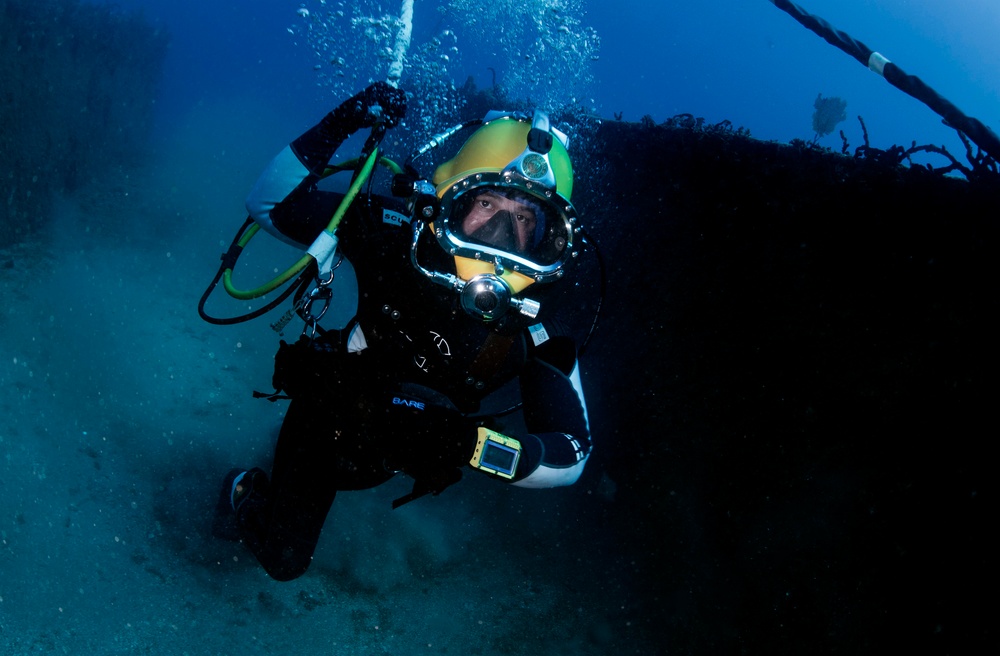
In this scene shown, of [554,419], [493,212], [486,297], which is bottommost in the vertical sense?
[554,419]

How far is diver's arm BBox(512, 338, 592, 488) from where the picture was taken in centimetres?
262

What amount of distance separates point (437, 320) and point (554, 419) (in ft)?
3.00

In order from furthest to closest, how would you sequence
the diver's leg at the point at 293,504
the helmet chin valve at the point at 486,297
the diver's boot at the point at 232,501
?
the diver's boot at the point at 232,501, the diver's leg at the point at 293,504, the helmet chin valve at the point at 486,297

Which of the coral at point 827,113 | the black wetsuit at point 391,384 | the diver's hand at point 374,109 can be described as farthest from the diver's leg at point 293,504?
the coral at point 827,113

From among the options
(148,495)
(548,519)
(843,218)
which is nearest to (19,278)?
(148,495)

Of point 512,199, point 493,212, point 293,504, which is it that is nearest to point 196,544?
point 293,504

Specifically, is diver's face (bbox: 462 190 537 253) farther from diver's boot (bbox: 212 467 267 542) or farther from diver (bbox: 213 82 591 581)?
diver's boot (bbox: 212 467 267 542)

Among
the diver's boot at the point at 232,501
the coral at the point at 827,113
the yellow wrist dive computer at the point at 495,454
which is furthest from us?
the coral at the point at 827,113

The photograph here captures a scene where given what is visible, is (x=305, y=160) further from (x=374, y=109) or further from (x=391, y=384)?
(x=391, y=384)

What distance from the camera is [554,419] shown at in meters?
2.95

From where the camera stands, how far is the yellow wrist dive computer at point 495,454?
2379mm

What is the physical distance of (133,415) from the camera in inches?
217

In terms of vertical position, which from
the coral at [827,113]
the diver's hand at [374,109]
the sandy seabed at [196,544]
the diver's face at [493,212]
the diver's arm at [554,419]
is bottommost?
the sandy seabed at [196,544]

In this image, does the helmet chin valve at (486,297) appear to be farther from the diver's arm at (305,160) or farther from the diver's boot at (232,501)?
the diver's boot at (232,501)
